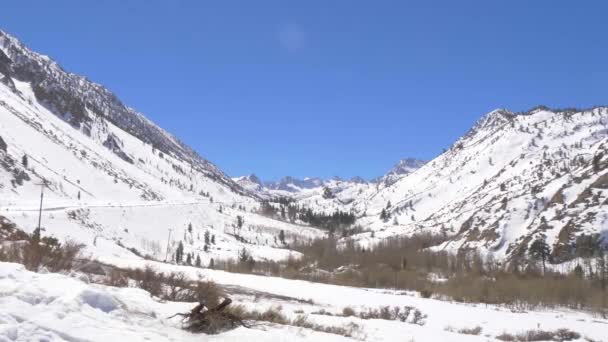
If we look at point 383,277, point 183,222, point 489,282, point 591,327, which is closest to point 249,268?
point 383,277

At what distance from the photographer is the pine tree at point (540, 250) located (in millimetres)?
119506

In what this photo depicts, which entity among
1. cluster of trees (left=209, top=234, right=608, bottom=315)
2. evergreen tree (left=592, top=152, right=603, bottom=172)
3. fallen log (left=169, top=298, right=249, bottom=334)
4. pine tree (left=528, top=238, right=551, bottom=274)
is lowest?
cluster of trees (left=209, top=234, right=608, bottom=315)

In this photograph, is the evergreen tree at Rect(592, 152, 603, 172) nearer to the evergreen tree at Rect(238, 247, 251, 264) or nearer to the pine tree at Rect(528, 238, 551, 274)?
the pine tree at Rect(528, 238, 551, 274)

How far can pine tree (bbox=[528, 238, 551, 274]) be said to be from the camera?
120m

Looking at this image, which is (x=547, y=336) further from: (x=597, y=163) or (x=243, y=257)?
(x=597, y=163)

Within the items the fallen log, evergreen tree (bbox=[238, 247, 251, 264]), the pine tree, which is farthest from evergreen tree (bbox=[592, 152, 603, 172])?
the fallen log

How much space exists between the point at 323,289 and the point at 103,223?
257 ft

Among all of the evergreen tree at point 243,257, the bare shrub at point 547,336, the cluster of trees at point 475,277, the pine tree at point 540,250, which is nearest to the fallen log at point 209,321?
the bare shrub at point 547,336

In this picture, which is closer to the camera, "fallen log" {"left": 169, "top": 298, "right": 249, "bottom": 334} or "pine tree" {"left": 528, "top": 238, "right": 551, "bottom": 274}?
"fallen log" {"left": 169, "top": 298, "right": 249, "bottom": 334}

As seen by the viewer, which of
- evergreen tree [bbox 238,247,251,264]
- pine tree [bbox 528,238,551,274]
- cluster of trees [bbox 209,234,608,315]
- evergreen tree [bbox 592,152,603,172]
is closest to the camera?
cluster of trees [bbox 209,234,608,315]

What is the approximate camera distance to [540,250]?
119688 millimetres

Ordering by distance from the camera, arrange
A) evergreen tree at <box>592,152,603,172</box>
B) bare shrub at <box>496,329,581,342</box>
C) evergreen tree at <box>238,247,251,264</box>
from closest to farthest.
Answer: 1. bare shrub at <box>496,329,581,342</box>
2. evergreen tree at <box>238,247,251,264</box>
3. evergreen tree at <box>592,152,603,172</box>

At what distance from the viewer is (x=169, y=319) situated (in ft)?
39.3

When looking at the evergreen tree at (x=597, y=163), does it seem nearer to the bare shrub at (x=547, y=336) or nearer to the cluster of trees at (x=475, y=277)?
the cluster of trees at (x=475, y=277)
